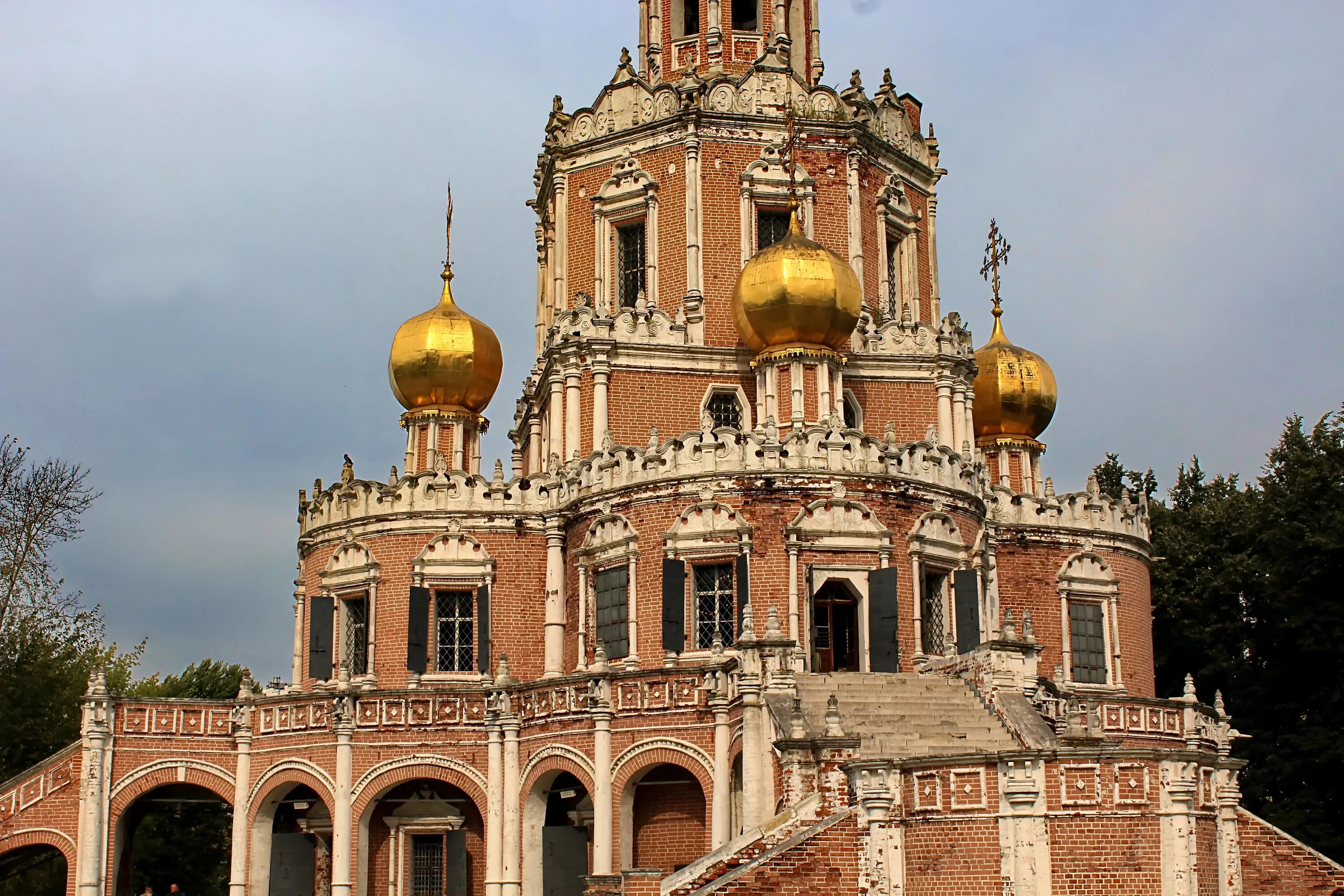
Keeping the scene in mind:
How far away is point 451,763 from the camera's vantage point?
33906 mm

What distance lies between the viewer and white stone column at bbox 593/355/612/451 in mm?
38000

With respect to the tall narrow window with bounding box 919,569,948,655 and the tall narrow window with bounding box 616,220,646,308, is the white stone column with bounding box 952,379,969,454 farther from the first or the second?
the tall narrow window with bounding box 616,220,646,308

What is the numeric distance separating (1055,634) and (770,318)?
1062cm

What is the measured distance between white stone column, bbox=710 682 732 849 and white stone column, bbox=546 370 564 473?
999cm

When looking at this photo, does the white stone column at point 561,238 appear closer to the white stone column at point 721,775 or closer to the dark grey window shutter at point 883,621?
the dark grey window shutter at point 883,621

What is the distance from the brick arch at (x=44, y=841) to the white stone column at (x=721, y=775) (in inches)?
522

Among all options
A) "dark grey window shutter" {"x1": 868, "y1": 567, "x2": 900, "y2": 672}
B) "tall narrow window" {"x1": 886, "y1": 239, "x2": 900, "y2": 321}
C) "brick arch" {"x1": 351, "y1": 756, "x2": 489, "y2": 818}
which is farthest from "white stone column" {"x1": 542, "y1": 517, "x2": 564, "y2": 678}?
"tall narrow window" {"x1": 886, "y1": 239, "x2": 900, "y2": 321}

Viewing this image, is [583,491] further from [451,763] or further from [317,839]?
[317,839]

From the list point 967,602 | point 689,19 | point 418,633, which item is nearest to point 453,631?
point 418,633

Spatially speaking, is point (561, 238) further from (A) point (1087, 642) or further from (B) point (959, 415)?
(A) point (1087, 642)

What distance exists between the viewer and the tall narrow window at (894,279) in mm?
42000

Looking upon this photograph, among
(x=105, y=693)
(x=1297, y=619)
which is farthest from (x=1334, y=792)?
(x=105, y=693)

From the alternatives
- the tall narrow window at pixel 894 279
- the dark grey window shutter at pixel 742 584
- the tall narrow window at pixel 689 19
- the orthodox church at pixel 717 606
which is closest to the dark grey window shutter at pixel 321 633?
the orthodox church at pixel 717 606

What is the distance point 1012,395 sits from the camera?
1779 inches
